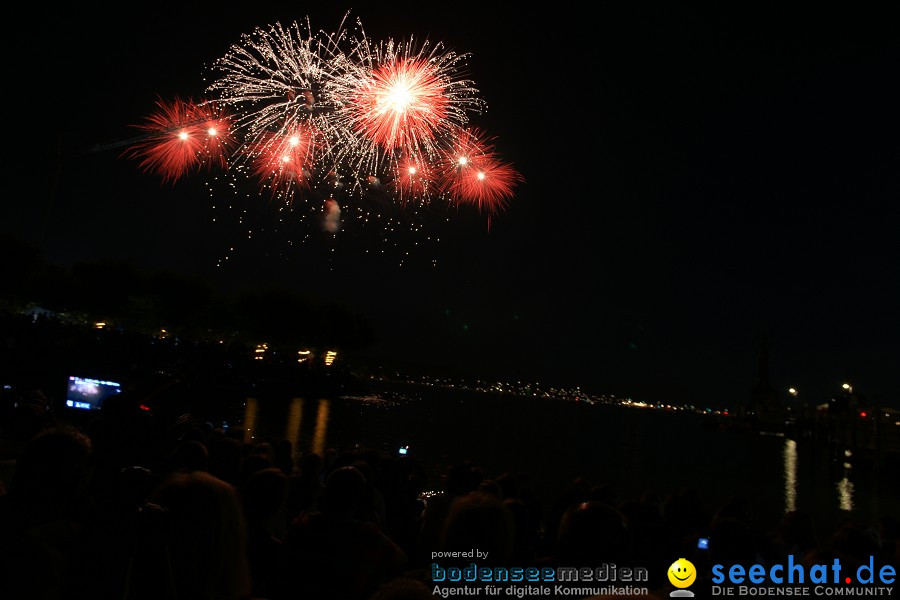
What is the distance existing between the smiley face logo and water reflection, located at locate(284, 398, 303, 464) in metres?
20.7

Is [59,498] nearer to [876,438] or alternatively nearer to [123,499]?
[123,499]

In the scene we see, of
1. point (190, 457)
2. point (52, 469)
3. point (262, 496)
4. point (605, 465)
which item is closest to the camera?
point (52, 469)

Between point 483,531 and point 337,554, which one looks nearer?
point 483,531

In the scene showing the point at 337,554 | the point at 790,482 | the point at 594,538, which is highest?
the point at 594,538

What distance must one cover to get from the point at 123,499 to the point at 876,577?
14.1 feet

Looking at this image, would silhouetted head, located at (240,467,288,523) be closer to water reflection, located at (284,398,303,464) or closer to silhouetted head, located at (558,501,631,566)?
silhouetted head, located at (558,501,631,566)

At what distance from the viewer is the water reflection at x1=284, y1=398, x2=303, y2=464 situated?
27.6m

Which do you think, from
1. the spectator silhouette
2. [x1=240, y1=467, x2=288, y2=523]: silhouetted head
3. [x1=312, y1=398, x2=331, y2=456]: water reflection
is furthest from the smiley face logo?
[x1=312, y1=398, x2=331, y2=456]: water reflection

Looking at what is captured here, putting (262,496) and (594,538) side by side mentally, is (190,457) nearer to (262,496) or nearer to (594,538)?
(262,496)

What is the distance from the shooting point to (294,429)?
36750 mm

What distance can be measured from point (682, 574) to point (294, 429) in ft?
115

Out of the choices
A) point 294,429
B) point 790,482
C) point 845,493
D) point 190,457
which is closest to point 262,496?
point 190,457

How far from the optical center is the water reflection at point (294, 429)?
90.4 ft

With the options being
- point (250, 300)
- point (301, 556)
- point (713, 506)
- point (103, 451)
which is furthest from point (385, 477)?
point (250, 300)
